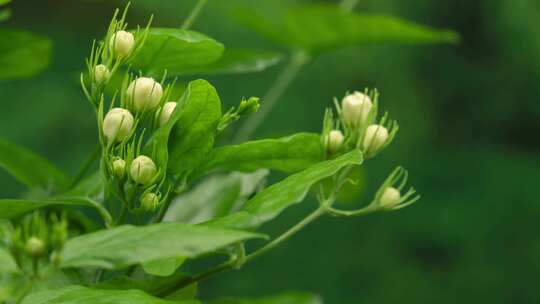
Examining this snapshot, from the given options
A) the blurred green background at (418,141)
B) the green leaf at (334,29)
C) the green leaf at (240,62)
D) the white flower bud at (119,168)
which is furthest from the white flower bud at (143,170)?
the blurred green background at (418,141)

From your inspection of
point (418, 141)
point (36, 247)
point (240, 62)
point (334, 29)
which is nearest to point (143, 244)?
point (36, 247)

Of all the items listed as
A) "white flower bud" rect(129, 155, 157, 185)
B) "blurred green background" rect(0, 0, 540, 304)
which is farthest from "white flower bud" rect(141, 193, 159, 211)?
"blurred green background" rect(0, 0, 540, 304)

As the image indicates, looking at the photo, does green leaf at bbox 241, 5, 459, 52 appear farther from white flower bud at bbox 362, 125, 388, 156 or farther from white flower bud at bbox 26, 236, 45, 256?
white flower bud at bbox 26, 236, 45, 256

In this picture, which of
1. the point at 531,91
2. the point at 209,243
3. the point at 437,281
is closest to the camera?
the point at 209,243

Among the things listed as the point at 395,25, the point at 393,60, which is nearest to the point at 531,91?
the point at 393,60

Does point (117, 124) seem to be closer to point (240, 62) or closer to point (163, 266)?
point (163, 266)

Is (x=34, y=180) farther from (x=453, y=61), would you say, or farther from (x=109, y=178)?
(x=453, y=61)

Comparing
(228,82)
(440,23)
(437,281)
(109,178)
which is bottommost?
(437,281)
